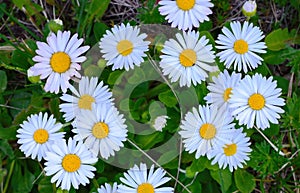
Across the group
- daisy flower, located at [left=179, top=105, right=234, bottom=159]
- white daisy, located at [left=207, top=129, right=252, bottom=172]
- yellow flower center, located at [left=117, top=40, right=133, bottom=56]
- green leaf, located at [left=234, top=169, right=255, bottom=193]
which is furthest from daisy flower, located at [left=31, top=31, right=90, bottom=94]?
green leaf, located at [left=234, top=169, right=255, bottom=193]

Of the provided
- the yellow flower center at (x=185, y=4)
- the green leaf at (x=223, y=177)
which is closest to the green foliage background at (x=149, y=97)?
the green leaf at (x=223, y=177)

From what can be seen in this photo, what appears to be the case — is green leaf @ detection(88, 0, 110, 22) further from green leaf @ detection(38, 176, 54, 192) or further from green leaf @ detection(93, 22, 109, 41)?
green leaf @ detection(38, 176, 54, 192)

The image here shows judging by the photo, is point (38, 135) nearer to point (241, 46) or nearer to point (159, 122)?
point (159, 122)

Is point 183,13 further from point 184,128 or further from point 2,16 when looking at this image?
point 2,16

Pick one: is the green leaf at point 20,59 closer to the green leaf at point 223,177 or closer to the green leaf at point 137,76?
the green leaf at point 137,76

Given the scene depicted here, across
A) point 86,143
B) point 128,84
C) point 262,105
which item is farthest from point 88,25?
point 262,105

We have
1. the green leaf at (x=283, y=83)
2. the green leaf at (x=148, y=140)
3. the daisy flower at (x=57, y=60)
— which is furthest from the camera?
the green leaf at (x=283, y=83)

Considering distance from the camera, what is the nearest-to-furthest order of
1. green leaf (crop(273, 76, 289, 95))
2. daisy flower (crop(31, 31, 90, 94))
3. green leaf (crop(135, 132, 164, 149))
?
daisy flower (crop(31, 31, 90, 94)), green leaf (crop(135, 132, 164, 149)), green leaf (crop(273, 76, 289, 95))
